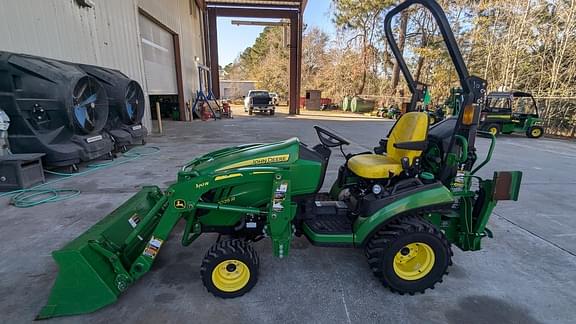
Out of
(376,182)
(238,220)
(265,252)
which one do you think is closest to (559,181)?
(376,182)

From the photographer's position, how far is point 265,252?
241 cm

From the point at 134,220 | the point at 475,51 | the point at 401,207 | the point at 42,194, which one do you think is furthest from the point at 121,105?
the point at 475,51

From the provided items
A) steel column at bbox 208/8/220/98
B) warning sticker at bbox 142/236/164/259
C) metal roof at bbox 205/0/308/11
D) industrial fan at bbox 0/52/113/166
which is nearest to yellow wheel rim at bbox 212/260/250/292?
warning sticker at bbox 142/236/164/259

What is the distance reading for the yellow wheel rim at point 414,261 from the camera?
6.24 feet

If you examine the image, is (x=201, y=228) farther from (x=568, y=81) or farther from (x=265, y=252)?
(x=568, y=81)

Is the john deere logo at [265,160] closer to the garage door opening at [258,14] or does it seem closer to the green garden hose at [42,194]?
the green garden hose at [42,194]

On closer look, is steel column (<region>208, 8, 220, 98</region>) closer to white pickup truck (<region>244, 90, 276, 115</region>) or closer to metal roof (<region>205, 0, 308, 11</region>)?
metal roof (<region>205, 0, 308, 11</region>)

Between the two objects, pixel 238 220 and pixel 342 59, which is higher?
pixel 342 59

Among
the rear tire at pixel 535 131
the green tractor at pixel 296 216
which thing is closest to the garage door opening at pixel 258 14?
the rear tire at pixel 535 131

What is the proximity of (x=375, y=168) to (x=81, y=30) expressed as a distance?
23.4 ft

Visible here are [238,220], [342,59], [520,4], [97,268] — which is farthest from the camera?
[342,59]

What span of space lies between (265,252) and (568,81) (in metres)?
14.1

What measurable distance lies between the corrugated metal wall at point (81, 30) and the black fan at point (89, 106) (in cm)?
110

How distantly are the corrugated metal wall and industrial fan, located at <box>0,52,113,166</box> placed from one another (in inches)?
26.9
